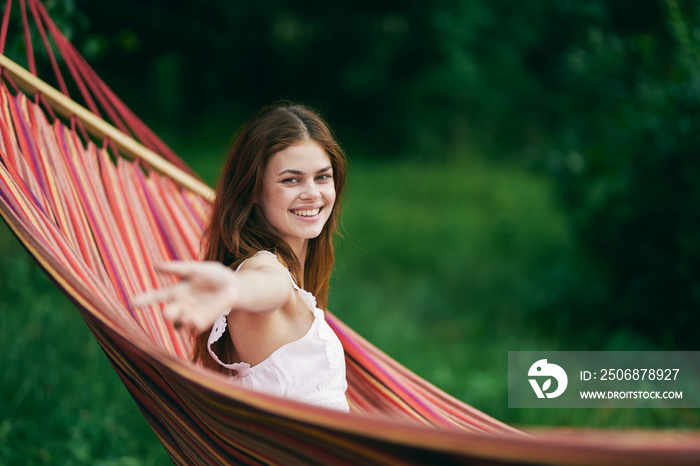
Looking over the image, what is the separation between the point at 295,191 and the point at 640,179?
2.90 m

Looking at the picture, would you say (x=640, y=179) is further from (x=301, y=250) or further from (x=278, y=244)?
(x=278, y=244)

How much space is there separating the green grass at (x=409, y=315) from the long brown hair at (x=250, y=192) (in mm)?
1030

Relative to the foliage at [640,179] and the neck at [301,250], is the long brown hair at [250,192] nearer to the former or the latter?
the neck at [301,250]

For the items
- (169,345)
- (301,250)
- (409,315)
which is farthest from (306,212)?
(409,315)

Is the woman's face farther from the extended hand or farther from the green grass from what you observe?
the green grass

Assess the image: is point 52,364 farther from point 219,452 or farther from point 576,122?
point 576,122

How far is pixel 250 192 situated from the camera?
153 cm

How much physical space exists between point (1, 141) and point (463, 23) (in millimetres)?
11058

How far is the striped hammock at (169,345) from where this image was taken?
878 millimetres

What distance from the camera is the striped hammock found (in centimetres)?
88

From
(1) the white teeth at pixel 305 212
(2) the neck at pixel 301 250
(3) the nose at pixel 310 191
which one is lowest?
(2) the neck at pixel 301 250
